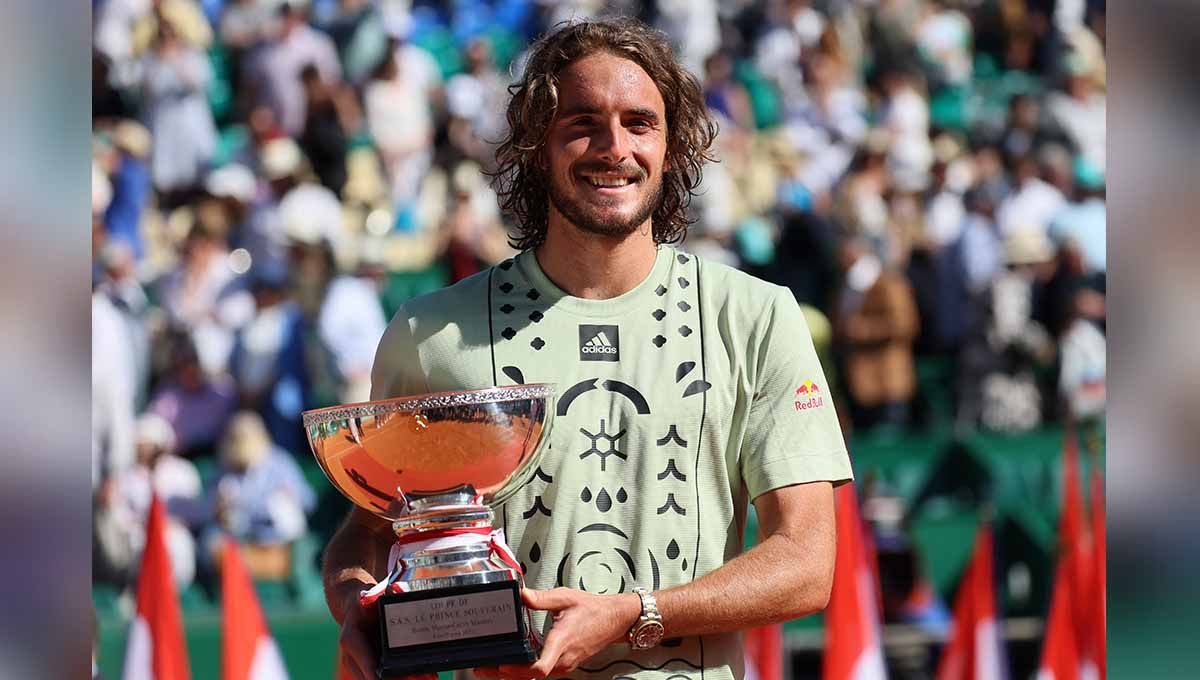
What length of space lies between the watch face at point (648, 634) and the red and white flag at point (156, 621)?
142 inches

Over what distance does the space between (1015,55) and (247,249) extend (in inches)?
191

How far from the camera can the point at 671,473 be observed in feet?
8.64

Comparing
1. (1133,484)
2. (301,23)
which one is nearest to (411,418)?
(1133,484)

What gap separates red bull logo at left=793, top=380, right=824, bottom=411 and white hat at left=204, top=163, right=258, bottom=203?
687cm

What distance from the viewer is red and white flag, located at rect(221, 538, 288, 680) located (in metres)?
5.82

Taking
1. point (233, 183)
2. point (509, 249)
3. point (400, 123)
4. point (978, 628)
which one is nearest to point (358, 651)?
point (978, 628)

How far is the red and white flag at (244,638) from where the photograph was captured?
5.82 meters

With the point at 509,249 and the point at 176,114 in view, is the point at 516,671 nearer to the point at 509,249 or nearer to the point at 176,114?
the point at 509,249

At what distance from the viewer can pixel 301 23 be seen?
998cm

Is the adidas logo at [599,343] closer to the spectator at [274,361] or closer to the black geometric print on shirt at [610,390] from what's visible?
the black geometric print on shirt at [610,390]

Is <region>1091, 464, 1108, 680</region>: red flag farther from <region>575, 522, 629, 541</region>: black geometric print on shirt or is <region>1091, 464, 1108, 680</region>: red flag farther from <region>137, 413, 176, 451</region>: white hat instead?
<region>137, 413, 176, 451</region>: white hat

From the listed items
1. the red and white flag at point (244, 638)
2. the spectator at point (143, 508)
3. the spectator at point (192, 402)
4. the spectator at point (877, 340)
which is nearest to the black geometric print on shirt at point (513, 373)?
the red and white flag at point (244, 638)

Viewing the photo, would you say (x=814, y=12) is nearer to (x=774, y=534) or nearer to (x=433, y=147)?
(x=433, y=147)

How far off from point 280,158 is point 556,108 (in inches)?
275
